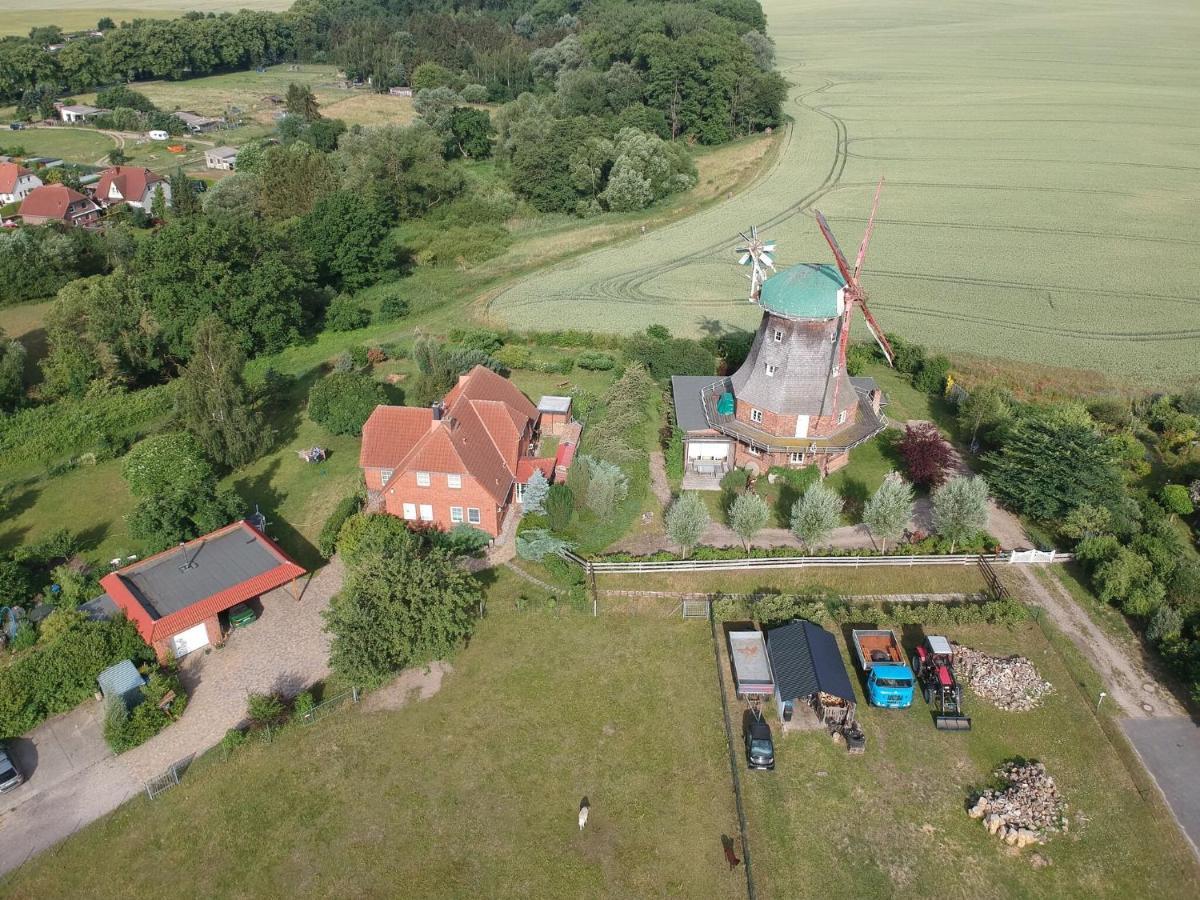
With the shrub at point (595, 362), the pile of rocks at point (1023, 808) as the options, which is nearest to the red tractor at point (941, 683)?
the pile of rocks at point (1023, 808)

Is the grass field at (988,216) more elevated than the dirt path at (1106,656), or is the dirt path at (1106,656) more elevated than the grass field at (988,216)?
the grass field at (988,216)

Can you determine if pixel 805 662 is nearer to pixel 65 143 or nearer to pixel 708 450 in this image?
pixel 708 450

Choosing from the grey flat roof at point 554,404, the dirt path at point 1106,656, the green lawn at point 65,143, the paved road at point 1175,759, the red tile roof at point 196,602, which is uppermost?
the paved road at point 1175,759

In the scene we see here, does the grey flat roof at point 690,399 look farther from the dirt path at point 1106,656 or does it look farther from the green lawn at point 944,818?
the green lawn at point 944,818

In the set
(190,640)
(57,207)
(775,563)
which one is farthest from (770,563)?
(57,207)

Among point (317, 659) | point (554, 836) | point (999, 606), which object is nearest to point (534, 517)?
point (317, 659)
